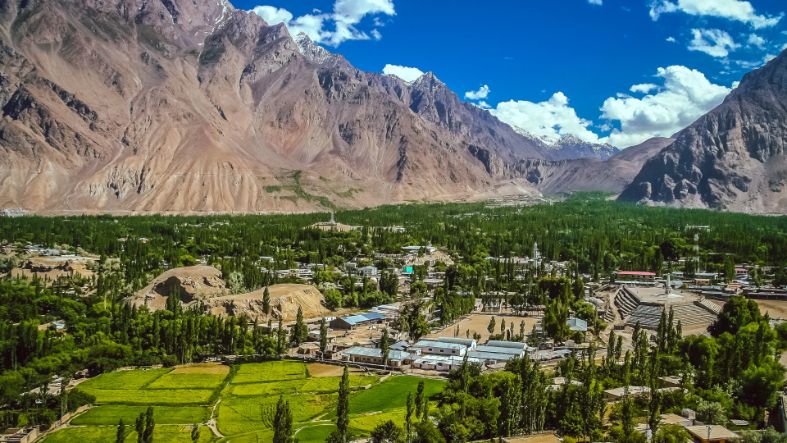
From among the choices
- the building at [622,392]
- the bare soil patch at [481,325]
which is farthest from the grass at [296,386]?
the building at [622,392]

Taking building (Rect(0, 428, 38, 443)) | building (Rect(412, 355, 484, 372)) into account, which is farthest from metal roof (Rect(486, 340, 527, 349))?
building (Rect(0, 428, 38, 443))

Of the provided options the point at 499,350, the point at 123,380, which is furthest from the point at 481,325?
the point at 123,380

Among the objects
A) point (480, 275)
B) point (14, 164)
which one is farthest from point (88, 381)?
point (14, 164)

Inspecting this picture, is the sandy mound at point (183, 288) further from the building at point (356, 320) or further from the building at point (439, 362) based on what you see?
the building at point (439, 362)

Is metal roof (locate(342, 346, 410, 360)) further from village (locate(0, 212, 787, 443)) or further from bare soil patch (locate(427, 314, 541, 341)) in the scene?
bare soil patch (locate(427, 314, 541, 341))

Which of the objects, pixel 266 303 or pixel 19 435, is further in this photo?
pixel 266 303

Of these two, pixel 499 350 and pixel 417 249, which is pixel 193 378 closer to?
pixel 499 350
